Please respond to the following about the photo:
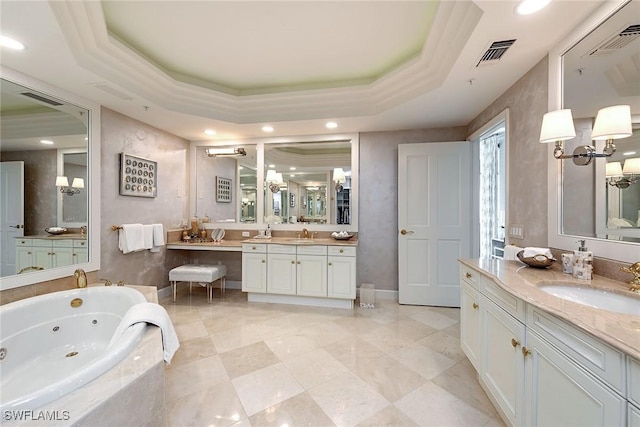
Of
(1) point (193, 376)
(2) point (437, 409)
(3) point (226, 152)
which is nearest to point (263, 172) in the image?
(3) point (226, 152)

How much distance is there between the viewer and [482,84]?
7.54 ft

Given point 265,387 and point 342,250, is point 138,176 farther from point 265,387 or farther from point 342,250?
point 265,387

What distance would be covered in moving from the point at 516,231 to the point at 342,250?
69.5 inches

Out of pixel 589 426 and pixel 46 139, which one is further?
pixel 46 139

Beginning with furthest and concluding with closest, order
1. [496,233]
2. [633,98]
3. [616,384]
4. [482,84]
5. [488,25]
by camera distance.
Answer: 1. [496,233]
2. [482,84]
3. [488,25]
4. [633,98]
5. [616,384]

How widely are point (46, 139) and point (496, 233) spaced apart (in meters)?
5.23

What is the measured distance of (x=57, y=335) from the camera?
6.41 feet

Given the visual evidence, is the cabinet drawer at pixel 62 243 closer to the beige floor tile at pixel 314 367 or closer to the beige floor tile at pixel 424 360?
the beige floor tile at pixel 314 367

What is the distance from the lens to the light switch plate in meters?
2.12

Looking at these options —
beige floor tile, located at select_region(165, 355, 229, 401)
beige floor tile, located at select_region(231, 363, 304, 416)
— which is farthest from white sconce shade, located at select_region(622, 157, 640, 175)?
beige floor tile, located at select_region(165, 355, 229, 401)

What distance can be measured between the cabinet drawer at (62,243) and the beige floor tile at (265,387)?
2.06 metres

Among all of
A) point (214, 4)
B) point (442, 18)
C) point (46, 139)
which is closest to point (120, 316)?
point (46, 139)

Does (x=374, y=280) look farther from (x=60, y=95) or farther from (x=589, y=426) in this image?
(x=60, y=95)

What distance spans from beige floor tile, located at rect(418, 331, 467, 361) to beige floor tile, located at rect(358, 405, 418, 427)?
866 millimetres
